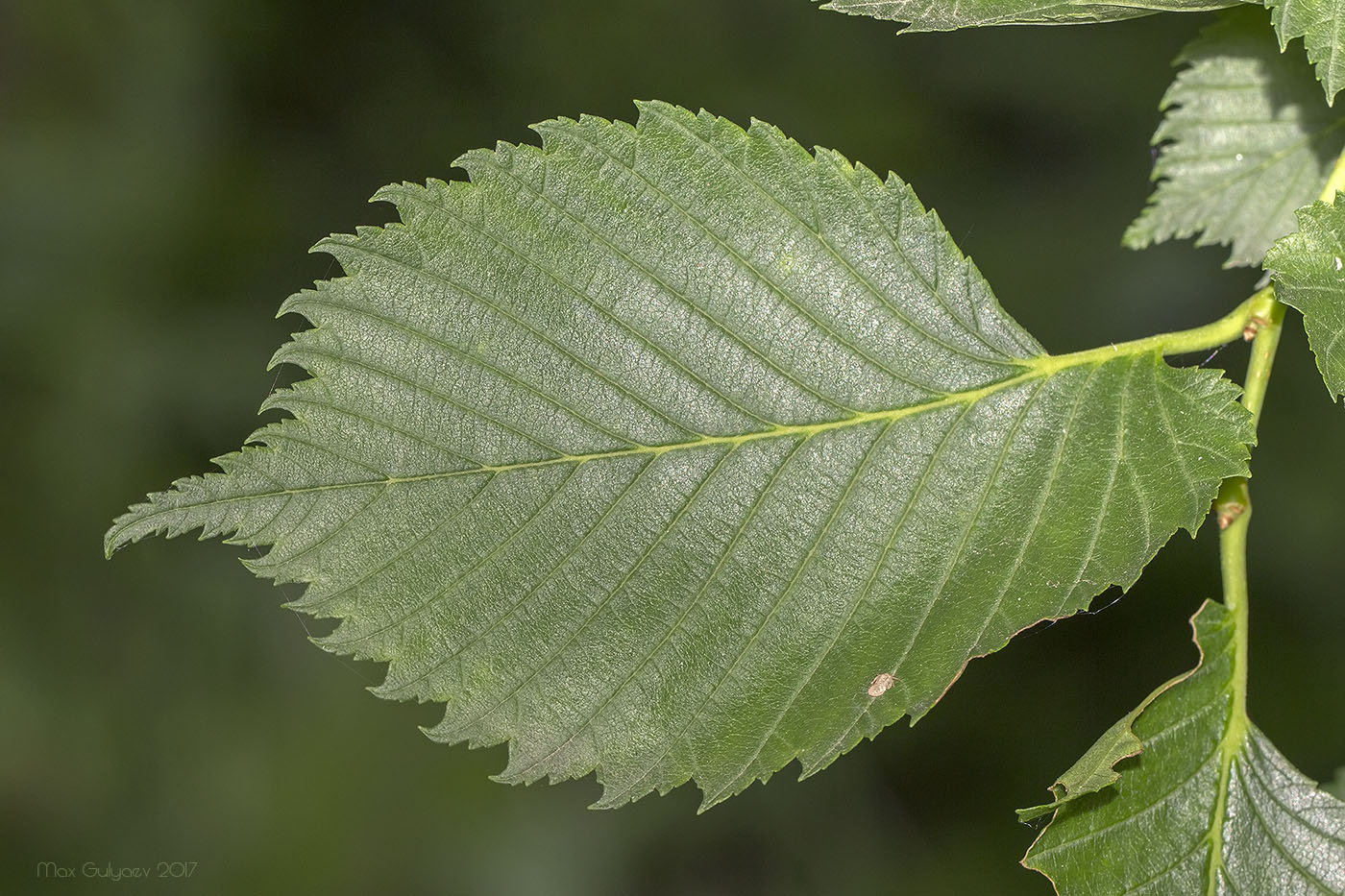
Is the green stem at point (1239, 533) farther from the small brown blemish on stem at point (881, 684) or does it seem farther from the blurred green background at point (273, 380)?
the blurred green background at point (273, 380)

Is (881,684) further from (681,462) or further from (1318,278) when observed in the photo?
Answer: (1318,278)

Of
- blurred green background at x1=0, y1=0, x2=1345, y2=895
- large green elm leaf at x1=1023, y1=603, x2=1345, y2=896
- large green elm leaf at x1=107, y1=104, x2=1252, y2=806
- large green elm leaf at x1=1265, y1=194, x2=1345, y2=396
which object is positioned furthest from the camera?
blurred green background at x1=0, y1=0, x2=1345, y2=895

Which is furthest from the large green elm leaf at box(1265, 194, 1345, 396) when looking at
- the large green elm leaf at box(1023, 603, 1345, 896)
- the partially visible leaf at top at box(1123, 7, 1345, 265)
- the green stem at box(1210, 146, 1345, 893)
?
the partially visible leaf at top at box(1123, 7, 1345, 265)

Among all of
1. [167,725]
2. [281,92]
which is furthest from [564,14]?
[167,725]

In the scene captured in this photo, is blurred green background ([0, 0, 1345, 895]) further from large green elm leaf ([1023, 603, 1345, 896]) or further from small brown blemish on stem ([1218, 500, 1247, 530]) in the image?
small brown blemish on stem ([1218, 500, 1247, 530])

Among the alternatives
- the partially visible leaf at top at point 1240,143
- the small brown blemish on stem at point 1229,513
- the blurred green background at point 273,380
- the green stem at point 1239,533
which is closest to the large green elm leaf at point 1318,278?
the green stem at point 1239,533
